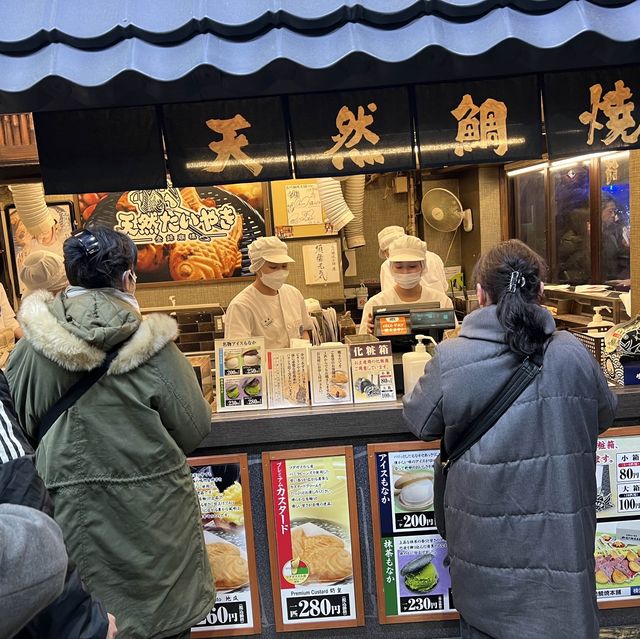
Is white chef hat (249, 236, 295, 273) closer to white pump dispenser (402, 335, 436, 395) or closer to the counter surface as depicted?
white pump dispenser (402, 335, 436, 395)

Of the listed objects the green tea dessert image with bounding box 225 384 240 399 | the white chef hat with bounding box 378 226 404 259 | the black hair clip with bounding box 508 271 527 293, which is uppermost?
the white chef hat with bounding box 378 226 404 259

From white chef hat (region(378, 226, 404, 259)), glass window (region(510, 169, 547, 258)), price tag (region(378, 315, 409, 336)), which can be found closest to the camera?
price tag (region(378, 315, 409, 336))

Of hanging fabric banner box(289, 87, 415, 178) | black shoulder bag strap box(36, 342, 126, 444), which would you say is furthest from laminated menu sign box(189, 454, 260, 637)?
hanging fabric banner box(289, 87, 415, 178)

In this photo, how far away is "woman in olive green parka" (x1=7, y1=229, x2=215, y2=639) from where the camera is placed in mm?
2100

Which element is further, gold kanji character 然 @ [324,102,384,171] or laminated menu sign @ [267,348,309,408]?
laminated menu sign @ [267,348,309,408]

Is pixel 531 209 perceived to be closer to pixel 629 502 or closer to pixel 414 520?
pixel 629 502

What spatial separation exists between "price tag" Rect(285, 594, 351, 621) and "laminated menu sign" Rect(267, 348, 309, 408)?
109cm

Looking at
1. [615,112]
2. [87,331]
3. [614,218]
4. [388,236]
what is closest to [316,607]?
[87,331]

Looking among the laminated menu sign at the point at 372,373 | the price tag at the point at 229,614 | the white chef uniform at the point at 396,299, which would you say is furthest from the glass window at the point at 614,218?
the price tag at the point at 229,614

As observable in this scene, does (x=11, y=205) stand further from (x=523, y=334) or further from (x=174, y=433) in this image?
(x=523, y=334)

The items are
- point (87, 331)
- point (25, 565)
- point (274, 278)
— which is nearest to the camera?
point (25, 565)

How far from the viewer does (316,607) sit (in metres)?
3.22

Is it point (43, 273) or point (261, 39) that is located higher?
point (261, 39)

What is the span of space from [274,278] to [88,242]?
291cm
